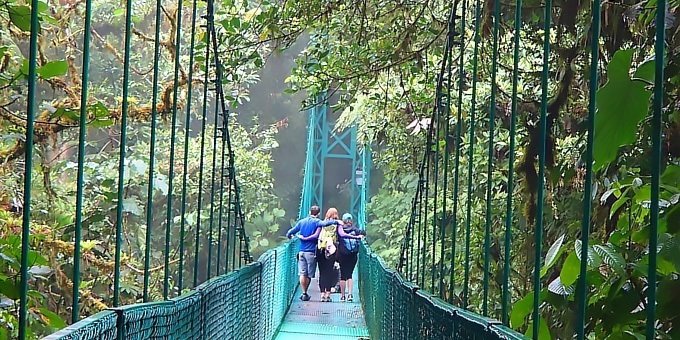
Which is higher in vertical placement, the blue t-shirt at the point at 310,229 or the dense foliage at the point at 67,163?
the dense foliage at the point at 67,163

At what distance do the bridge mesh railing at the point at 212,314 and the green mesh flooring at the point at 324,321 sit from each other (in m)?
0.13

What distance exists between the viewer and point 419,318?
2.12 metres

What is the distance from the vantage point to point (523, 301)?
3.85 ft

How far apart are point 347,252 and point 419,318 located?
436cm

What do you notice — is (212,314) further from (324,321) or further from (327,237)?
(327,237)

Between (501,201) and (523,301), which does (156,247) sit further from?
(523,301)

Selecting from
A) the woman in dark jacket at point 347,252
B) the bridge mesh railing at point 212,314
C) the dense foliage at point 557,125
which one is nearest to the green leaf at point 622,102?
the dense foliage at point 557,125

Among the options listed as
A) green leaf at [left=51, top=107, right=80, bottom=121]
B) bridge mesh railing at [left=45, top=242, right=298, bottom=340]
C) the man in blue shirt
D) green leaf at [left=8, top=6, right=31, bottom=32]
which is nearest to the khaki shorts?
the man in blue shirt

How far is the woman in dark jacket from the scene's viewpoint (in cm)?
643

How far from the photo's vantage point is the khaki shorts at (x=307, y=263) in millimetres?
6316

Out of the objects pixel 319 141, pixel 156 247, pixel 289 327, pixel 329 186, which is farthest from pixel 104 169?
pixel 329 186

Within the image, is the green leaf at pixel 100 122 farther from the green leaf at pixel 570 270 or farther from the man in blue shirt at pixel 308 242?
the man in blue shirt at pixel 308 242

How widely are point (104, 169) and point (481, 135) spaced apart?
213cm

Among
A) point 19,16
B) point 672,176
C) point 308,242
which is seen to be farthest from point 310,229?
point 672,176
